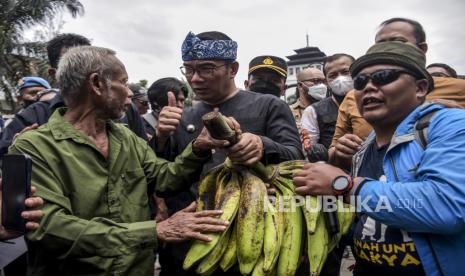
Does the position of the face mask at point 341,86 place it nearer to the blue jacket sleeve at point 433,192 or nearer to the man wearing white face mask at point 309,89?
the man wearing white face mask at point 309,89

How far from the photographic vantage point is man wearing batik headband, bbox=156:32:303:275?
87.5 inches

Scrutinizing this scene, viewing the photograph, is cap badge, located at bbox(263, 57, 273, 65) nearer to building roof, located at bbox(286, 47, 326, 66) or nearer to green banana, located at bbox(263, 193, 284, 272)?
green banana, located at bbox(263, 193, 284, 272)

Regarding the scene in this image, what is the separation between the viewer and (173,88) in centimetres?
359

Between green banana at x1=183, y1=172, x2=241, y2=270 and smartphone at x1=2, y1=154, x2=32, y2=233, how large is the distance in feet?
2.26

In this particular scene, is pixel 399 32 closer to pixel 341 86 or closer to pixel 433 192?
pixel 341 86

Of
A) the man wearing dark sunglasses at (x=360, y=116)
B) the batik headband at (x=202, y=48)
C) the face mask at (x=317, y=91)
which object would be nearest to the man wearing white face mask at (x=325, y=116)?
the man wearing dark sunglasses at (x=360, y=116)

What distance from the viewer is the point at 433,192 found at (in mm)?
1409

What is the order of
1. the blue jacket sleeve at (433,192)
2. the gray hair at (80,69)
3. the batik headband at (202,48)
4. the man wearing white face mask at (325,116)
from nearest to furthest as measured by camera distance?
the blue jacket sleeve at (433,192) < the gray hair at (80,69) < the batik headband at (202,48) < the man wearing white face mask at (325,116)

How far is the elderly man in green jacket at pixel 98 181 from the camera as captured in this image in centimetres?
164

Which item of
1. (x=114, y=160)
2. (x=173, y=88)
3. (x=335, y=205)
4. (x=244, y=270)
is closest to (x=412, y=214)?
(x=335, y=205)

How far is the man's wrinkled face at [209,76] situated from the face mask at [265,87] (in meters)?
1.35

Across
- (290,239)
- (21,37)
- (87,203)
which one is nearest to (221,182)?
(290,239)

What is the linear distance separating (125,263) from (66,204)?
374 millimetres

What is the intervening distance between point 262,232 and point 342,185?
1.25 ft
